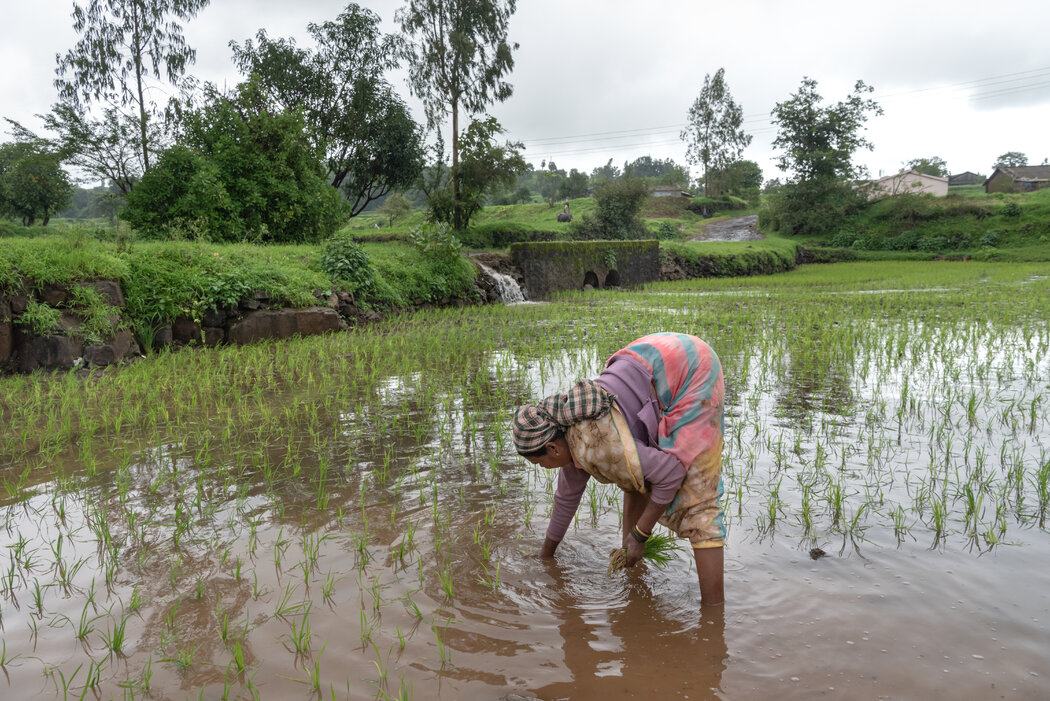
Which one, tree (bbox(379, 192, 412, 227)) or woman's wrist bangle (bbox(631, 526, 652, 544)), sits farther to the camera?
tree (bbox(379, 192, 412, 227))

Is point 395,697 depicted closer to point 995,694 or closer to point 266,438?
point 995,694

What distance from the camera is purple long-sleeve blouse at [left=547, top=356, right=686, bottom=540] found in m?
2.19

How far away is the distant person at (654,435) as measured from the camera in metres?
2.19

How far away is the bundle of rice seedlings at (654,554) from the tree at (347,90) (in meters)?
23.0

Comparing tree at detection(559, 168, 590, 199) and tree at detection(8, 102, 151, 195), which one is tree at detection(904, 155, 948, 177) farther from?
tree at detection(8, 102, 151, 195)

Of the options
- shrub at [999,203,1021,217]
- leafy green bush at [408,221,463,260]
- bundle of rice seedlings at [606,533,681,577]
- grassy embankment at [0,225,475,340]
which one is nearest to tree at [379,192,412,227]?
leafy green bush at [408,221,463,260]

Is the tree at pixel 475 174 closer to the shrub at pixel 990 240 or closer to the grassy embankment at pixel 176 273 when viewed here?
the grassy embankment at pixel 176 273

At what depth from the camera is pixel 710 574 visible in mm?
2346

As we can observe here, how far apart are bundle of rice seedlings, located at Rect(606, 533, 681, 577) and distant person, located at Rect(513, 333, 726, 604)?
92 millimetres

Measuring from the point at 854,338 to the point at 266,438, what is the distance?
267 inches

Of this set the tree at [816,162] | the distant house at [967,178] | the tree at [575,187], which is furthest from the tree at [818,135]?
the distant house at [967,178]

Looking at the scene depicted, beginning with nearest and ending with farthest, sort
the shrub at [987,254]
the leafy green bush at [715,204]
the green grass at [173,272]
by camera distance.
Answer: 1. the green grass at [173,272]
2. the shrub at [987,254]
3. the leafy green bush at [715,204]

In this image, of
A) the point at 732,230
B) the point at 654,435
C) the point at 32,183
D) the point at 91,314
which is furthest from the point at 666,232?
the point at 654,435

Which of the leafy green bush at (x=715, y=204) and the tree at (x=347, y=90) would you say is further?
the leafy green bush at (x=715, y=204)
